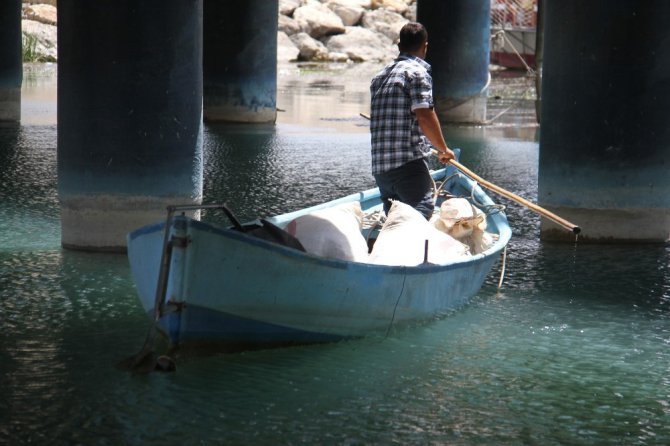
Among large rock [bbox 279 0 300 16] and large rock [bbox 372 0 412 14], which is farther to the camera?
large rock [bbox 372 0 412 14]

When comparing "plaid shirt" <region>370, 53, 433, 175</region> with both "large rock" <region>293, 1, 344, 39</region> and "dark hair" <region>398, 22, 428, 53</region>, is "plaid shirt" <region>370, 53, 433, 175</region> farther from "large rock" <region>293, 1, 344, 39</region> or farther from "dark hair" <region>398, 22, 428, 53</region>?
"large rock" <region>293, 1, 344, 39</region>

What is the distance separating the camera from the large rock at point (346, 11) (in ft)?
184

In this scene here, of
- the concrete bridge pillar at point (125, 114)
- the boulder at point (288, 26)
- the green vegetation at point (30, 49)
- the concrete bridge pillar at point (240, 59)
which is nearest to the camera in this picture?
the concrete bridge pillar at point (125, 114)

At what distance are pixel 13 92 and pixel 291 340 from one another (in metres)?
16.9

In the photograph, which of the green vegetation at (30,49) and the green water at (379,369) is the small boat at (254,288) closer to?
the green water at (379,369)

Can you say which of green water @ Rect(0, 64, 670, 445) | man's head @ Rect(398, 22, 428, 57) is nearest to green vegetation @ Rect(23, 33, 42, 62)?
green water @ Rect(0, 64, 670, 445)

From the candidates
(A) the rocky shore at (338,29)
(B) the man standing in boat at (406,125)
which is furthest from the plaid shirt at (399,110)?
(A) the rocky shore at (338,29)

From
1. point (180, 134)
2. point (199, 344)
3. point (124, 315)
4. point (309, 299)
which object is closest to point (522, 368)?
point (309, 299)

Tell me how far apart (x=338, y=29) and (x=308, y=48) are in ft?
11.6

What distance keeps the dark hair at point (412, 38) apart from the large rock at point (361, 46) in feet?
144

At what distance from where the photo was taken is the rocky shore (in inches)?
2047

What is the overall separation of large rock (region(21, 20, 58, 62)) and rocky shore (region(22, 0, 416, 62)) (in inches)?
120

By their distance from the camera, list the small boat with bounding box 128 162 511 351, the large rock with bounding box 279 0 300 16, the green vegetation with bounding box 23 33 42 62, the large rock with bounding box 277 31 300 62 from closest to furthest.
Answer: the small boat with bounding box 128 162 511 351 < the green vegetation with bounding box 23 33 42 62 < the large rock with bounding box 277 31 300 62 < the large rock with bounding box 279 0 300 16

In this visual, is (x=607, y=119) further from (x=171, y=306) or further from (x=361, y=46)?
(x=361, y=46)
